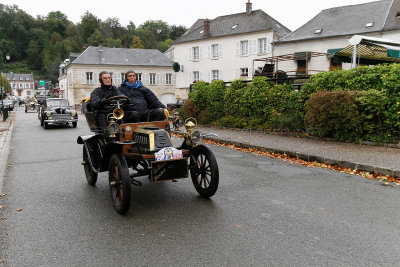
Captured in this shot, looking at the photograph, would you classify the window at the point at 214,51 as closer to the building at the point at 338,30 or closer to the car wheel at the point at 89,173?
the building at the point at 338,30

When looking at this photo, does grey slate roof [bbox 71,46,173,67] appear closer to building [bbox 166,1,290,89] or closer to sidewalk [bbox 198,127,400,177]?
building [bbox 166,1,290,89]

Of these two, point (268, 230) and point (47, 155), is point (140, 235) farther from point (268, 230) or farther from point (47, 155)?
point (47, 155)

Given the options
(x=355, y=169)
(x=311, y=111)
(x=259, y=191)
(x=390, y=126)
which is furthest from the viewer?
(x=311, y=111)

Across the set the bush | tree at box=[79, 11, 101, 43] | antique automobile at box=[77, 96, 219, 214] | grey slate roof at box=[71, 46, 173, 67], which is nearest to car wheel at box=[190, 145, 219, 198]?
antique automobile at box=[77, 96, 219, 214]

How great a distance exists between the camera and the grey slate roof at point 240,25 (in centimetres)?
3659

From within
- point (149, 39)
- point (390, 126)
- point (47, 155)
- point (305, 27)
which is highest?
point (149, 39)

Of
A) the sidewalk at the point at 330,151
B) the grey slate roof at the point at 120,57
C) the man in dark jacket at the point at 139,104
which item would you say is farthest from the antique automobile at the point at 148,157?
the grey slate roof at the point at 120,57

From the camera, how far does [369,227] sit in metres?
3.98

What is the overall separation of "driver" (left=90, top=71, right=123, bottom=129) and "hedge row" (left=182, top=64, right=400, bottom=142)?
661cm

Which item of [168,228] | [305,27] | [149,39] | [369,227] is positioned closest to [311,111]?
[369,227]

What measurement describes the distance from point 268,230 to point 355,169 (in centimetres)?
416

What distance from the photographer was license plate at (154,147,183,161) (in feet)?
14.6

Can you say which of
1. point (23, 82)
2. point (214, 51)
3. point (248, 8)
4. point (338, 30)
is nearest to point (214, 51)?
point (214, 51)

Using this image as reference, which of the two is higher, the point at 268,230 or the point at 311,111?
the point at 311,111
